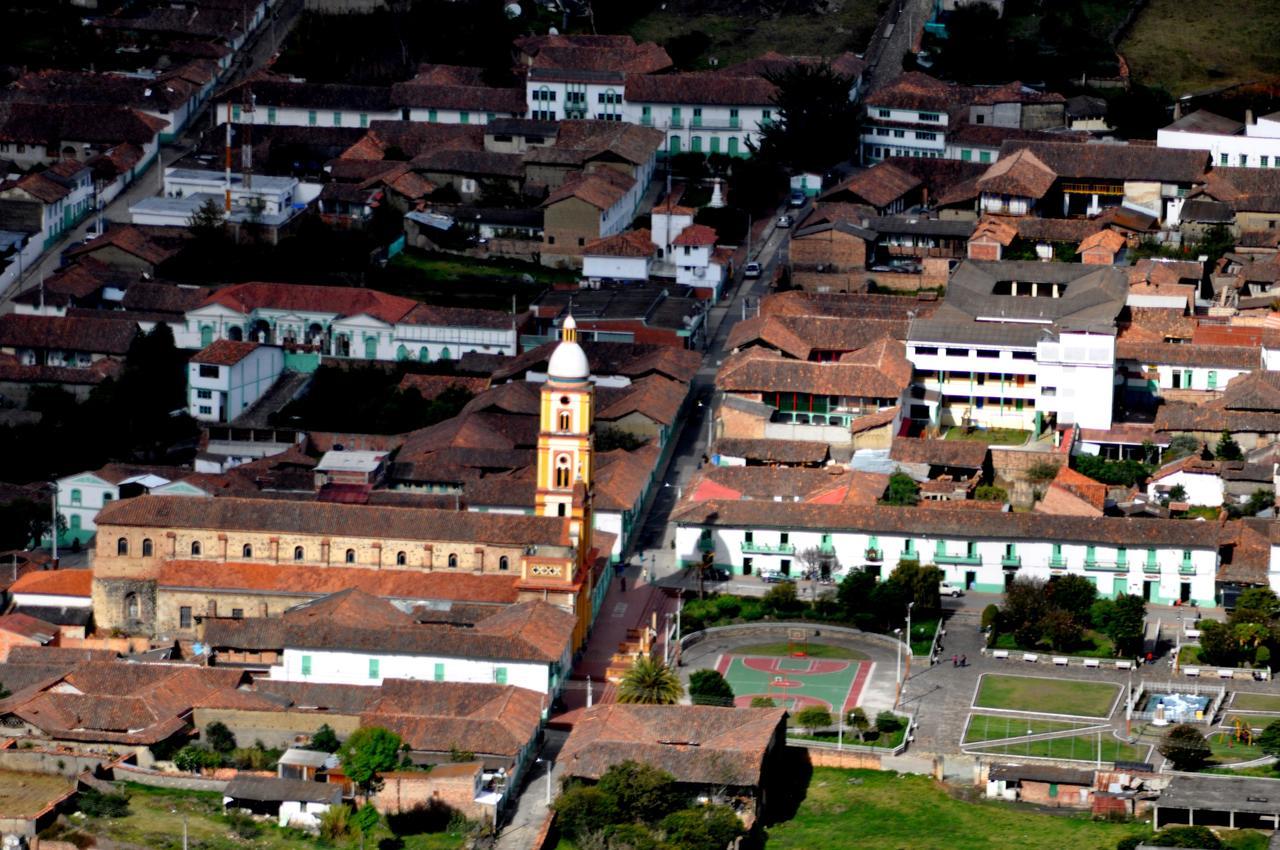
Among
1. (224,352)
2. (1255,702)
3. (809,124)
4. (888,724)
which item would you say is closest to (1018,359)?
(1255,702)

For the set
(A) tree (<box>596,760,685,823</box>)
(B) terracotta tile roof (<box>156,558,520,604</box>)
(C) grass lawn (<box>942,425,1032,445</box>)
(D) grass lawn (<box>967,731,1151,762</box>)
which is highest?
(C) grass lawn (<box>942,425,1032,445</box>)

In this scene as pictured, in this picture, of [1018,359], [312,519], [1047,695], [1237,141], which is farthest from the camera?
[1237,141]

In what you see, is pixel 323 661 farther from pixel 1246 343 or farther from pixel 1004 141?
pixel 1004 141

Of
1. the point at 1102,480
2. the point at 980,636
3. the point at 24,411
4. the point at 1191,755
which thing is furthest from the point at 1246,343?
the point at 24,411

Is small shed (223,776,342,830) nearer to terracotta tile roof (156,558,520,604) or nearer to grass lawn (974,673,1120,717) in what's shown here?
terracotta tile roof (156,558,520,604)

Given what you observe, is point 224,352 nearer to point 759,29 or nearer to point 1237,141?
point 1237,141

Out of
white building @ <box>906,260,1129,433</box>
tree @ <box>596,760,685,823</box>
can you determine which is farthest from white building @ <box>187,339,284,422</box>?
tree @ <box>596,760,685,823</box>

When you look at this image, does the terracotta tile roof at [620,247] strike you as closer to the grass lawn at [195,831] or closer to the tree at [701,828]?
the grass lawn at [195,831]
